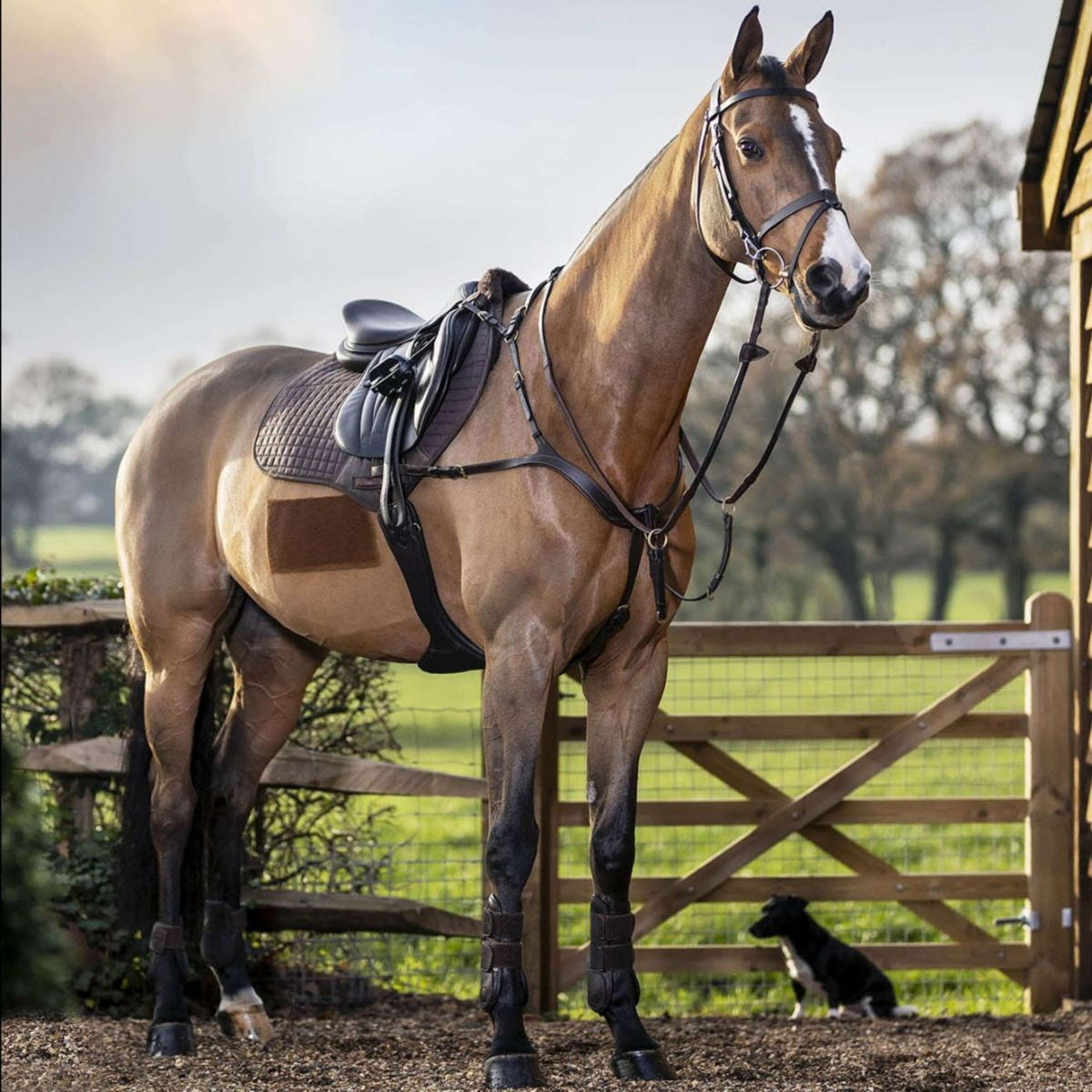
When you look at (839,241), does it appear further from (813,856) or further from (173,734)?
(813,856)

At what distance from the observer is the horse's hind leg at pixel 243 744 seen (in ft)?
15.8

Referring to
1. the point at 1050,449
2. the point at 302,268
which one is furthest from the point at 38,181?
the point at 1050,449

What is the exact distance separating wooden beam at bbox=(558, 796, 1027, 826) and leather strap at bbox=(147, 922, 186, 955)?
1510mm

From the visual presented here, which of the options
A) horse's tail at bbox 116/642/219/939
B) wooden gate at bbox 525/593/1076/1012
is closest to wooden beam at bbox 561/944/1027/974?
wooden gate at bbox 525/593/1076/1012

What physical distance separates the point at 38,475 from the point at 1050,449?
53.6 feet

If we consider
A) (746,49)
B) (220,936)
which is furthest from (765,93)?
(220,936)

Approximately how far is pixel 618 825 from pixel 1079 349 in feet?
9.13

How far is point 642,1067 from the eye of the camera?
398cm

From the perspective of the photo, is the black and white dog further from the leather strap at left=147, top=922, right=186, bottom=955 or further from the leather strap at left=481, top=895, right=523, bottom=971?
the leather strap at left=147, top=922, right=186, bottom=955

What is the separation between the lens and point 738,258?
3.53 m

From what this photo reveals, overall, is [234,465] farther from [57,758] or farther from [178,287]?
[178,287]

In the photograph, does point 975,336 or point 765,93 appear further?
point 975,336

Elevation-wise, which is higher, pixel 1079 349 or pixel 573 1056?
pixel 1079 349

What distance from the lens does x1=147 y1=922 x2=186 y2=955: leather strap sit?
464cm
